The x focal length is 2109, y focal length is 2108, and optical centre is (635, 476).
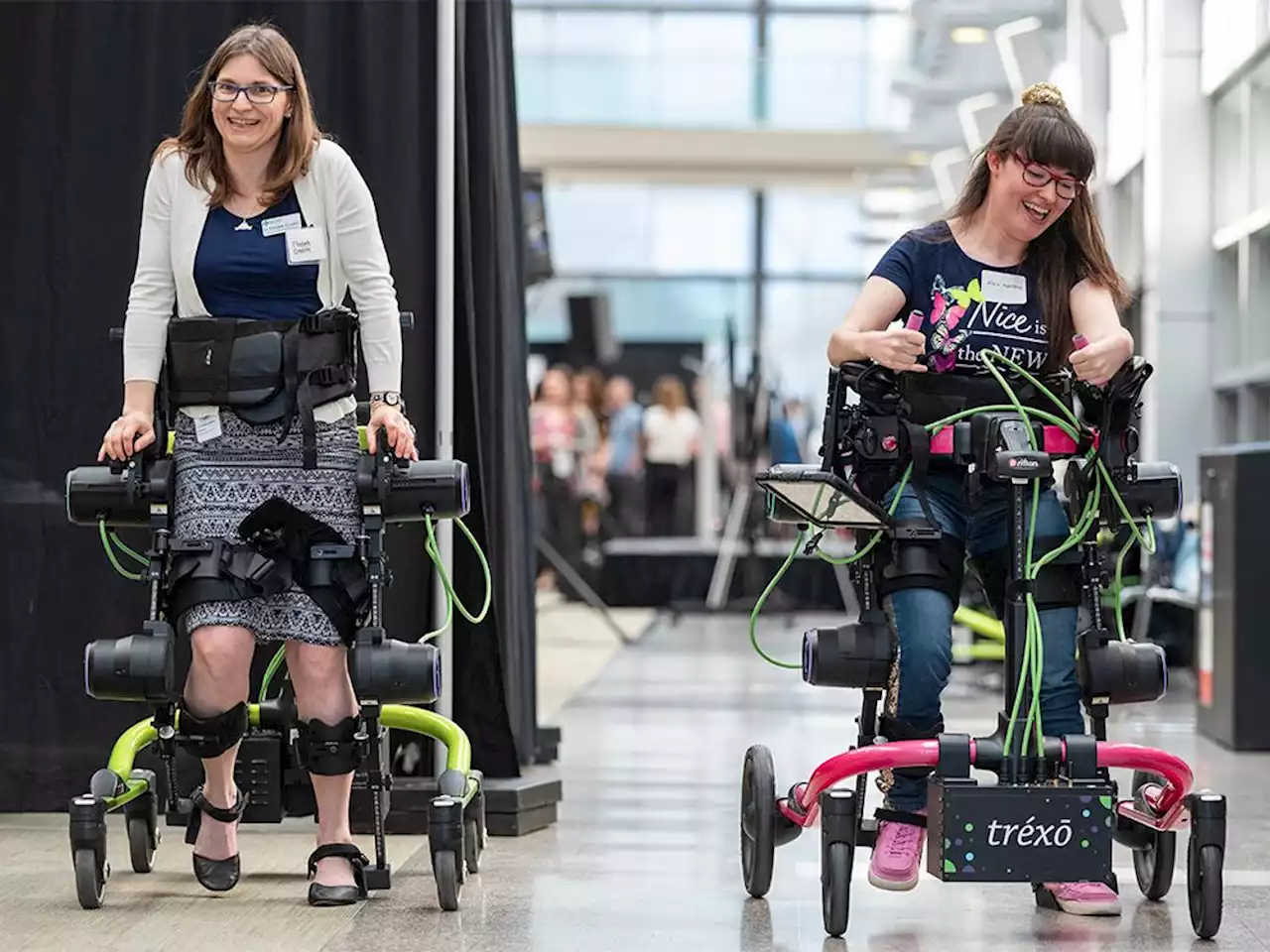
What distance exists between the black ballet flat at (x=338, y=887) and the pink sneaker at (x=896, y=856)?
894mm

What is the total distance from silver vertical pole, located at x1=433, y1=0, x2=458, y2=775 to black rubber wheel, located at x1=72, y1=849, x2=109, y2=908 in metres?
1.05

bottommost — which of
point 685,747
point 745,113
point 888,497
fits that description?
point 685,747

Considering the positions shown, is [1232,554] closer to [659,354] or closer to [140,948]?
[140,948]

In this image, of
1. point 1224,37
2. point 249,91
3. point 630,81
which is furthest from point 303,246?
point 630,81

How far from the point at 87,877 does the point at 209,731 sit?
313mm

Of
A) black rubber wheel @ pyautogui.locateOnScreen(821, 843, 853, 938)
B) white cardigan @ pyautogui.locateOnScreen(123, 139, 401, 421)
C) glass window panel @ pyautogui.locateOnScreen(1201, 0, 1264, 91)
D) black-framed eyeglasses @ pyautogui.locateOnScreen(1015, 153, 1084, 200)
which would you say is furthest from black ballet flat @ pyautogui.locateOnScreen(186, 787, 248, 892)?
glass window panel @ pyautogui.locateOnScreen(1201, 0, 1264, 91)

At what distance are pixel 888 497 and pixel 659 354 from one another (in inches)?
697

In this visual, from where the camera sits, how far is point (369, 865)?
3.77 metres

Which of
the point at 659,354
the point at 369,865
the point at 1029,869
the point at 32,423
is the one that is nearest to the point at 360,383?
the point at 32,423

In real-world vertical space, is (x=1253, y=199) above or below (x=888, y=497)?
above

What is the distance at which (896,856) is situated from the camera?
3.43 m

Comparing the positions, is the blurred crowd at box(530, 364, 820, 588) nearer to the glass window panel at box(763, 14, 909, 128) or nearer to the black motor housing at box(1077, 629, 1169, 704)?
the glass window panel at box(763, 14, 909, 128)

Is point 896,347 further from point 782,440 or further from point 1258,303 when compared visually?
point 782,440

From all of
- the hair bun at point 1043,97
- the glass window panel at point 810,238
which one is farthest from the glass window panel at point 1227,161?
the glass window panel at point 810,238
